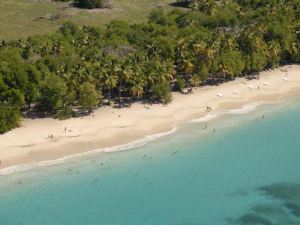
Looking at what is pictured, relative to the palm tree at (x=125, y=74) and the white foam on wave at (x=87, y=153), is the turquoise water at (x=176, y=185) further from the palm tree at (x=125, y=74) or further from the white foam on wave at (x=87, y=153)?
the palm tree at (x=125, y=74)

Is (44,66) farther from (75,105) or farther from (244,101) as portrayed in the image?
(244,101)

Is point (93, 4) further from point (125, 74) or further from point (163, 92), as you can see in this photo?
point (163, 92)

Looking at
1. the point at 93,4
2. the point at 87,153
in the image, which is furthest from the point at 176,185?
the point at 93,4

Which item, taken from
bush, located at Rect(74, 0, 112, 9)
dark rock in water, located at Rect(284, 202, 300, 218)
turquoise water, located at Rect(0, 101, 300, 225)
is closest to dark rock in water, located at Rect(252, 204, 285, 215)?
turquoise water, located at Rect(0, 101, 300, 225)

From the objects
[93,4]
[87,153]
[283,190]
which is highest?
[93,4]

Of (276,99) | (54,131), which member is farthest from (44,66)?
(276,99)

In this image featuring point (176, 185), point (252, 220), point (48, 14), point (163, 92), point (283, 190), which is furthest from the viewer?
point (48, 14)

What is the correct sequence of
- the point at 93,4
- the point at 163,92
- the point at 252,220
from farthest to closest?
1. the point at 93,4
2. the point at 163,92
3. the point at 252,220
